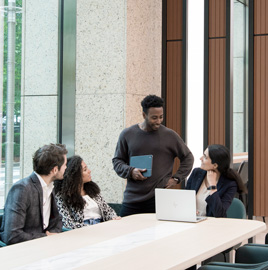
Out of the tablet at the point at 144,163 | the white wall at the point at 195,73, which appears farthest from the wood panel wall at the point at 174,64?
the tablet at the point at 144,163

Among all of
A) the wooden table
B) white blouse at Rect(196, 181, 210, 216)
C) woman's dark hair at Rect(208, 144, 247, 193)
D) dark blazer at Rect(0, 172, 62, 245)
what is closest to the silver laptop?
the wooden table

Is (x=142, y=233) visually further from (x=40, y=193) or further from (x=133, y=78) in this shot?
(x=133, y=78)

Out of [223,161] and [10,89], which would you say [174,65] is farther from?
[223,161]

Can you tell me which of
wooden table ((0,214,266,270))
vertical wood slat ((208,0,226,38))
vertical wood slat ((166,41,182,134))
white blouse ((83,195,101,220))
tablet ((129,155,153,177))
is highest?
vertical wood slat ((208,0,226,38))

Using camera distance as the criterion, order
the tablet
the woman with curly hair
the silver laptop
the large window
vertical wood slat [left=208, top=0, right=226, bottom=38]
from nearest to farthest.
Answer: the silver laptop, the woman with curly hair, the tablet, the large window, vertical wood slat [left=208, top=0, right=226, bottom=38]

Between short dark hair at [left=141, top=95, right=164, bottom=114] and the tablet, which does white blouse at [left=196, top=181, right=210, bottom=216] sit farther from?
short dark hair at [left=141, top=95, right=164, bottom=114]

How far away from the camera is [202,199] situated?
4750 millimetres

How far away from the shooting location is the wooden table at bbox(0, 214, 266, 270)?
9.46 ft

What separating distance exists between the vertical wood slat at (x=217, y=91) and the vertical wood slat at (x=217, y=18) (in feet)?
0.30

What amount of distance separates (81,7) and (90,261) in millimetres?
3807

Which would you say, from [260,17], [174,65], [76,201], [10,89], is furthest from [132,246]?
[260,17]

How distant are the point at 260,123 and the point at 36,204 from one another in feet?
11.2

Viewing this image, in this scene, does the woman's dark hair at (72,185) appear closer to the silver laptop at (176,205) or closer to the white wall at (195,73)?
the silver laptop at (176,205)

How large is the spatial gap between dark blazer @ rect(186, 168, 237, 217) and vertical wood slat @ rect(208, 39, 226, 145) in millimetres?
1559
